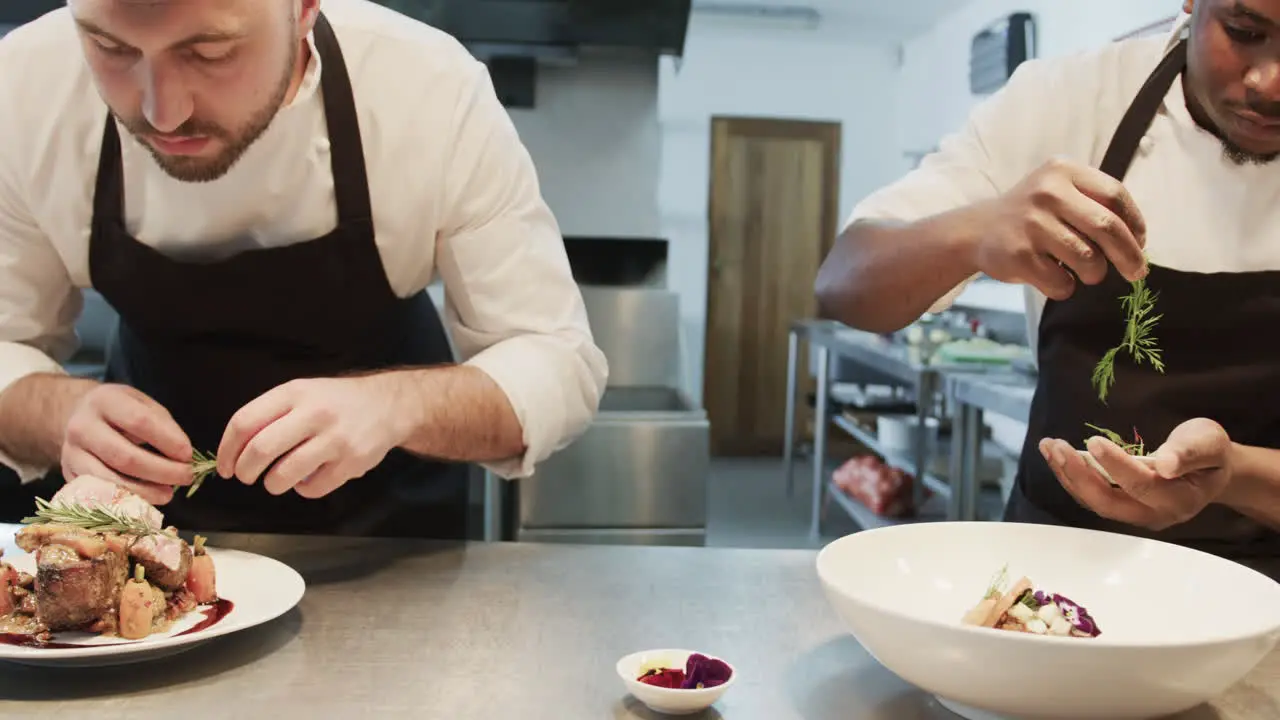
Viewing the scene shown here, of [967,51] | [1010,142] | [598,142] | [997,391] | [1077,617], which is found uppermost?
[967,51]

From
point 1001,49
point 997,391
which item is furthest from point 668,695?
point 1001,49

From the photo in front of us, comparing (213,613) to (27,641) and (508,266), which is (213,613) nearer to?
(27,641)

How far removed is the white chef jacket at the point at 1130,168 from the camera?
4.83ft

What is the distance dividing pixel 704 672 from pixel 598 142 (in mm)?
2574

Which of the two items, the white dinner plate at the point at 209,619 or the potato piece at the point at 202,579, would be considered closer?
the white dinner plate at the point at 209,619

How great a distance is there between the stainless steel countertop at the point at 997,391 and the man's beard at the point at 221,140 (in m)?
2.44

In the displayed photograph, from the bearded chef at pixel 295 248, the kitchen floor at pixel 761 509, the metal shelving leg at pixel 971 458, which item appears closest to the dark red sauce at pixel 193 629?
the bearded chef at pixel 295 248

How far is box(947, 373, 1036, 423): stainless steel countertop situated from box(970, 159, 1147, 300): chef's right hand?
2.14 metres

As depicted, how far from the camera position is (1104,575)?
1.08 m

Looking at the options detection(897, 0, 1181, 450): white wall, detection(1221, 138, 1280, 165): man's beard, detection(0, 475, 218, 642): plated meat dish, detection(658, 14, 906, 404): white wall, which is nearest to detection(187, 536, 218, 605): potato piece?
detection(0, 475, 218, 642): plated meat dish

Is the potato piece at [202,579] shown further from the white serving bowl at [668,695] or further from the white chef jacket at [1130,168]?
the white chef jacket at [1130,168]

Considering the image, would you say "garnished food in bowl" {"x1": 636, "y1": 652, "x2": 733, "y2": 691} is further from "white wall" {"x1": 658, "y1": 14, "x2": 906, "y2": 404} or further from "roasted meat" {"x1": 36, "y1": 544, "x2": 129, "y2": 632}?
"white wall" {"x1": 658, "y1": 14, "x2": 906, "y2": 404}

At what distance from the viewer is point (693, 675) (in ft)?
2.91

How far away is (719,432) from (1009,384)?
14.1 ft
